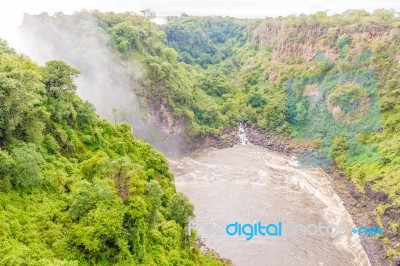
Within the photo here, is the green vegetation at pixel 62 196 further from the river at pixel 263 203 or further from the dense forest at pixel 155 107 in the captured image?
the river at pixel 263 203

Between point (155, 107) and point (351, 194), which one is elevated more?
point (155, 107)

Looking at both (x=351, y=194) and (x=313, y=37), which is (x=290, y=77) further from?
(x=351, y=194)

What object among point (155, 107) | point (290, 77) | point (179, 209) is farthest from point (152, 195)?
point (290, 77)

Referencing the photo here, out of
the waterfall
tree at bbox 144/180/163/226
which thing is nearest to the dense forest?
tree at bbox 144/180/163/226

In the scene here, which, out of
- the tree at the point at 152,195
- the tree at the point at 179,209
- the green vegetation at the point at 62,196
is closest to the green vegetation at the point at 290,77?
the tree at the point at 179,209

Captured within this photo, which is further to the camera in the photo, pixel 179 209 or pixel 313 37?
pixel 313 37

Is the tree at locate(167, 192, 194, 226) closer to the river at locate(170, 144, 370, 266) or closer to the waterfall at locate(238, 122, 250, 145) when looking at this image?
the river at locate(170, 144, 370, 266)
